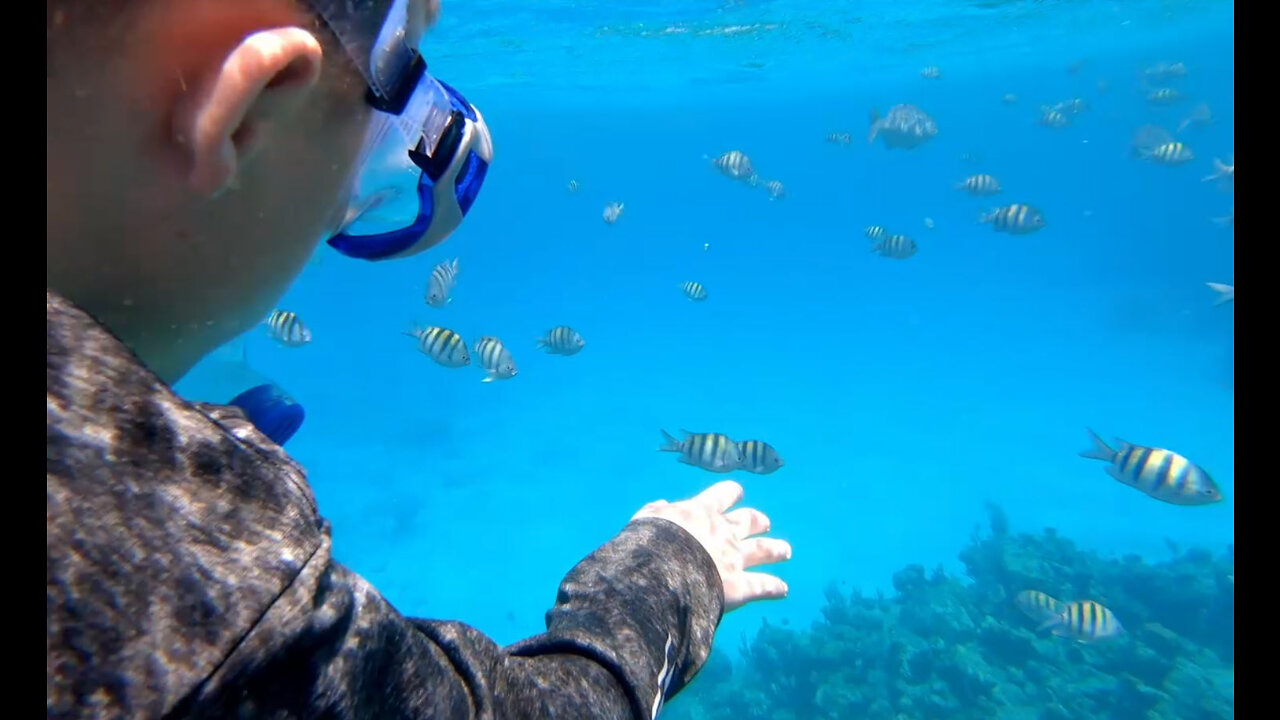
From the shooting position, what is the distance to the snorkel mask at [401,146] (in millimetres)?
970

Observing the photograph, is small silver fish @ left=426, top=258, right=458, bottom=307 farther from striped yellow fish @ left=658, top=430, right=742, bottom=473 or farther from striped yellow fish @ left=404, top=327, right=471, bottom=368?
striped yellow fish @ left=658, top=430, right=742, bottom=473

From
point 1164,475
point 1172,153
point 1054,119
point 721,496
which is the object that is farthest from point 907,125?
point 721,496

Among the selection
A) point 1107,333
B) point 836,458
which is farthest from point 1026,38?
point 836,458

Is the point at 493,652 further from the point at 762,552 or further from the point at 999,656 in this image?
the point at 999,656

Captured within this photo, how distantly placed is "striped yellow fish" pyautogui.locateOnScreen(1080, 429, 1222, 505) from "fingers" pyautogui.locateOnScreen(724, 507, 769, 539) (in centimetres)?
480

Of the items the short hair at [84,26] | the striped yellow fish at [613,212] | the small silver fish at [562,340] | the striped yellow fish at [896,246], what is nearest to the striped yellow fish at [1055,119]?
the striped yellow fish at [896,246]

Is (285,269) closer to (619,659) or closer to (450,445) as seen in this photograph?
(619,659)

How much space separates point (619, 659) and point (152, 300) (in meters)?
1.28

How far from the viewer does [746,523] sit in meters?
2.82

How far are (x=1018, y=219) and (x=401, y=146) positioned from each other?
1192cm

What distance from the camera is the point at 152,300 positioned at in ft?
3.38

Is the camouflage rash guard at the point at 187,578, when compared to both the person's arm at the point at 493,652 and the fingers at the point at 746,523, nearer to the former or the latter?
the person's arm at the point at 493,652

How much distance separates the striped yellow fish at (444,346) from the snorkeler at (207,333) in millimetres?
6825

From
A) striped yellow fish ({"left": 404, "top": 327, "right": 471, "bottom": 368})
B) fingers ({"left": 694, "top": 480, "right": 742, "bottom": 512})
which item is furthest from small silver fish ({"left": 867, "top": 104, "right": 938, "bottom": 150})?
fingers ({"left": 694, "top": 480, "right": 742, "bottom": 512})
